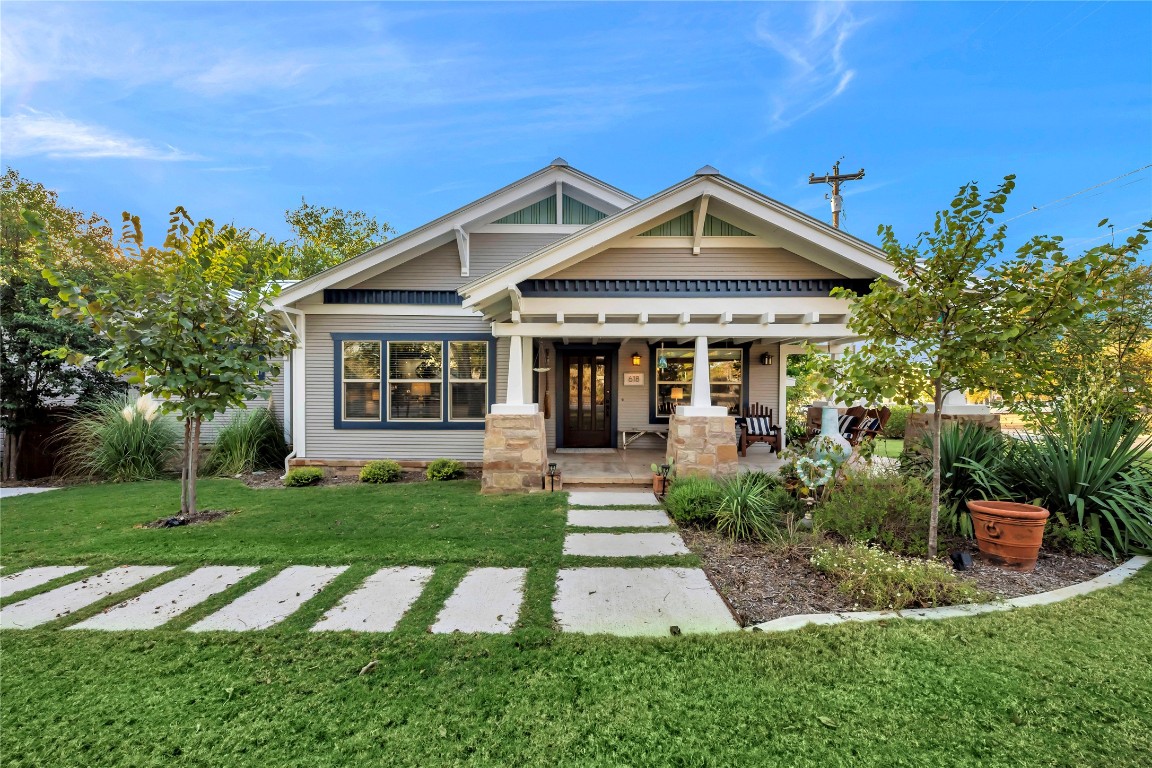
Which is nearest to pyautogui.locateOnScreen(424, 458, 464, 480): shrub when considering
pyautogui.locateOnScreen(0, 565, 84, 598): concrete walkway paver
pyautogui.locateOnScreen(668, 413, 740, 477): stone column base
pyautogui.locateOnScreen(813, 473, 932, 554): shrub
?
pyautogui.locateOnScreen(668, 413, 740, 477): stone column base

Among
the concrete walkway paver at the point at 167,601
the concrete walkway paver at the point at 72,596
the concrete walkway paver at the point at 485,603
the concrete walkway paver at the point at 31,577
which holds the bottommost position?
the concrete walkway paver at the point at 31,577

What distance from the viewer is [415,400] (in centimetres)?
880

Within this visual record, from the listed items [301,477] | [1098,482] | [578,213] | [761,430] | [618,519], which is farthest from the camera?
[761,430]

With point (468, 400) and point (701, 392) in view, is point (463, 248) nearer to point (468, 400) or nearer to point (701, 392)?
point (468, 400)

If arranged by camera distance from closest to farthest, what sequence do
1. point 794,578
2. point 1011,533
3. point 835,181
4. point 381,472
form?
point 794,578 < point 1011,533 < point 381,472 < point 835,181

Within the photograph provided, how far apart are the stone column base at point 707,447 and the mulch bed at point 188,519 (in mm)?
6231

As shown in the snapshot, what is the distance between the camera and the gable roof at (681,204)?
6398 millimetres

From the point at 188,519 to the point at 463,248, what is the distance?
18.8ft

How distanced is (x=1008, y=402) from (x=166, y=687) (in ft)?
21.3

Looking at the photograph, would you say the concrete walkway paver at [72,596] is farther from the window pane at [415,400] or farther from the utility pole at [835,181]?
the utility pole at [835,181]

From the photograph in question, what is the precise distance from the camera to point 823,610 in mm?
3326

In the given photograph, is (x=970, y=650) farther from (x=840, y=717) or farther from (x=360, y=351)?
(x=360, y=351)

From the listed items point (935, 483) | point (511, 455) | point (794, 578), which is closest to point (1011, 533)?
point (935, 483)

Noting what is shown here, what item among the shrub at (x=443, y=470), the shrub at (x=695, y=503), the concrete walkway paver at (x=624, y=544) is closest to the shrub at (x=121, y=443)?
the shrub at (x=443, y=470)
